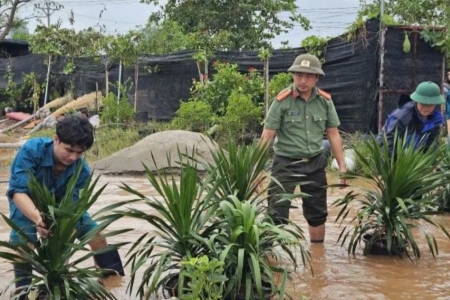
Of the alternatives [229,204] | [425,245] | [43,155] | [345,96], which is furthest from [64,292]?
[345,96]

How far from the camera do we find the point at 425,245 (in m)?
5.98

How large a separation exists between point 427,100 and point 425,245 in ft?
4.24

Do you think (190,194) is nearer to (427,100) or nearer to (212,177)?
(212,177)

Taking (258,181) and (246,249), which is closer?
(246,249)

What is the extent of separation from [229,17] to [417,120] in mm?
20237

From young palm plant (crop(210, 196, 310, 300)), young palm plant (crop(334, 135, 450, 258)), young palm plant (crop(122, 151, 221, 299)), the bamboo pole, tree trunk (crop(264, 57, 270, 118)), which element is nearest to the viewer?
young palm plant (crop(210, 196, 310, 300))

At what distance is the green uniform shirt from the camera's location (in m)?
5.57

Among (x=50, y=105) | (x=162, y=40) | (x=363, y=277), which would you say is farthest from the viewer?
(x=50, y=105)

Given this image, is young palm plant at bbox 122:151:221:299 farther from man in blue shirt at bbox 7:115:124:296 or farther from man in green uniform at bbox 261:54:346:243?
man in green uniform at bbox 261:54:346:243

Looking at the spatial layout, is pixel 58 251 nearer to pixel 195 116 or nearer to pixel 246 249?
pixel 246 249

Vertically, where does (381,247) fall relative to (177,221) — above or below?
below

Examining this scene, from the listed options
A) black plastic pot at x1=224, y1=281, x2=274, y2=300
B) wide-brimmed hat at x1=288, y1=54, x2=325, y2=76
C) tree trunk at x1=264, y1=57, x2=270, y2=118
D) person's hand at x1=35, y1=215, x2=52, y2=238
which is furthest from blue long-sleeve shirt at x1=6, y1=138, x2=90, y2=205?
tree trunk at x1=264, y1=57, x2=270, y2=118

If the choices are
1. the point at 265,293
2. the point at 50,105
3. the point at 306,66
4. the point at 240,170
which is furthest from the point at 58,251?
the point at 50,105

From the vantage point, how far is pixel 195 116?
13891mm
